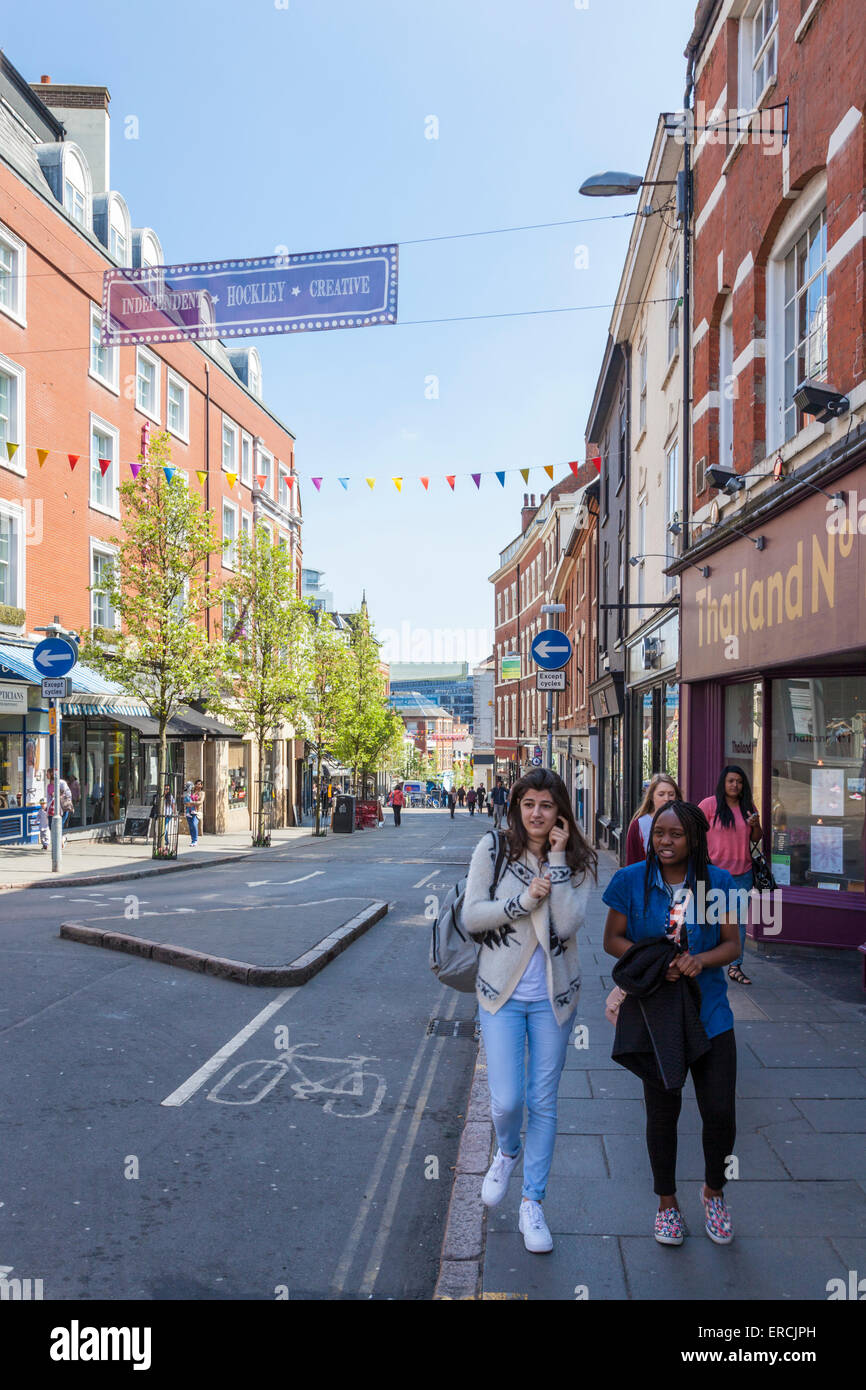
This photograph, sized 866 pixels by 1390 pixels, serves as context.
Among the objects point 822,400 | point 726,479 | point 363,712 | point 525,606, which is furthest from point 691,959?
point 525,606

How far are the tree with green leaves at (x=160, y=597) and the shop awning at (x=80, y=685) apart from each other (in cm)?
120

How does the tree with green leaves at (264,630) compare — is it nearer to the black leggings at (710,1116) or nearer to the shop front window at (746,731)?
the shop front window at (746,731)

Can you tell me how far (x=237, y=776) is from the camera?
3672 cm

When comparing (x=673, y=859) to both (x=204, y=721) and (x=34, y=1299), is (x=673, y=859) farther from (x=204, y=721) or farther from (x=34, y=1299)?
(x=204, y=721)

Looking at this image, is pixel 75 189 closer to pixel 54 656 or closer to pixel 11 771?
pixel 11 771

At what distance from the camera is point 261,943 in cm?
982

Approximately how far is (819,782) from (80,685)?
1732cm

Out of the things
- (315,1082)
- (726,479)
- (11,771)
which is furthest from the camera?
(11,771)

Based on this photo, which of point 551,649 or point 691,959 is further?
point 551,649

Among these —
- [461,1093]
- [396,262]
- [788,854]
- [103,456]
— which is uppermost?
[103,456]

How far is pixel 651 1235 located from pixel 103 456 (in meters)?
25.2
